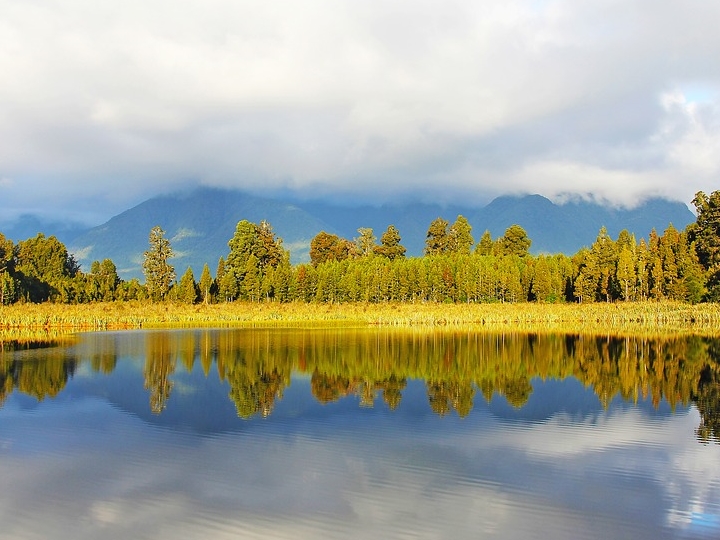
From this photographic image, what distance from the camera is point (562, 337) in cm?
4634

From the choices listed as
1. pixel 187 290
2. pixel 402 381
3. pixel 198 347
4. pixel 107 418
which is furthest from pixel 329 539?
pixel 187 290

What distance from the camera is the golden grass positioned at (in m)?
58.9

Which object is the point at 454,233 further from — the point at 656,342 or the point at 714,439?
the point at 714,439

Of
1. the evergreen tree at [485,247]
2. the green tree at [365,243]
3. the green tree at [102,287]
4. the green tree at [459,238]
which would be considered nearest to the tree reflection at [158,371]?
the green tree at [102,287]

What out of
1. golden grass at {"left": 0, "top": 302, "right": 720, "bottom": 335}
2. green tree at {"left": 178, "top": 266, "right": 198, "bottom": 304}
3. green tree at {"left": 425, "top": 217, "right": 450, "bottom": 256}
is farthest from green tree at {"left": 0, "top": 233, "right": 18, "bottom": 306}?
green tree at {"left": 425, "top": 217, "right": 450, "bottom": 256}

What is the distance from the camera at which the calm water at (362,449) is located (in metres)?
11.5

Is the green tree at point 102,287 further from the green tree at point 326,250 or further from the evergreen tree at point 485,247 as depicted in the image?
the evergreen tree at point 485,247

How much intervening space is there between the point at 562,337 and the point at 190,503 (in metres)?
38.6

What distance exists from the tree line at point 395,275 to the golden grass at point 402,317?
1521 cm

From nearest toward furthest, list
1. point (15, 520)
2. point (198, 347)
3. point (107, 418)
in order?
1. point (15, 520)
2. point (107, 418)
3. point (198, 347)

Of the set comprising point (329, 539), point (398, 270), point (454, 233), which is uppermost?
point (454, 233)

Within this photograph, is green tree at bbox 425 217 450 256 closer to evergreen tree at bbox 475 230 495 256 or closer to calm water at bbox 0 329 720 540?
evergreen tree at bbox 475 230 495 256

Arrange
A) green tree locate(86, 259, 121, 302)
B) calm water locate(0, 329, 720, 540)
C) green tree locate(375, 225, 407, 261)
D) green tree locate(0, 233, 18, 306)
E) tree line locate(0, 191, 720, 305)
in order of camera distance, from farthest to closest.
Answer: green tree locate(375, 225, 407, 261) < green tree locate(86, 259, 121, 302) < tree line locate(0, 191, 720, 305) < green tree locate(0, 233, 18, 306) < calm water locate(0, 329, 720, 540)

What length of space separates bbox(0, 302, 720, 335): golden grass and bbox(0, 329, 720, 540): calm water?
90.6 ft
